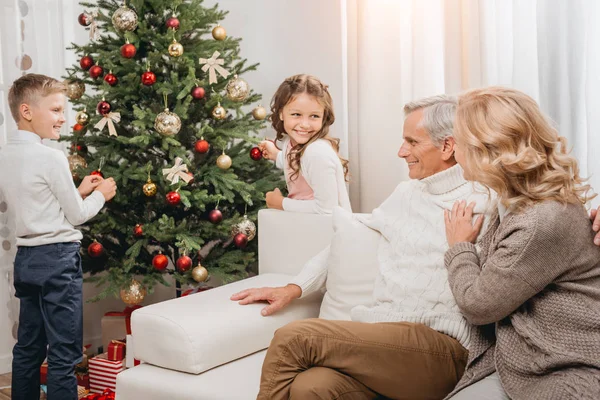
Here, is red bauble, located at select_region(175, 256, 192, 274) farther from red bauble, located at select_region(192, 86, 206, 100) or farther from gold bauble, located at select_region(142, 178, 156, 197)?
red bauble, located at select_region(192, 86, 206, 100)

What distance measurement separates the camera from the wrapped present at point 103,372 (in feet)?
9.96

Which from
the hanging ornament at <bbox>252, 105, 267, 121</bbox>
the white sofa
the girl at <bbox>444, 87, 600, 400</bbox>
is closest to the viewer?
the girl at <bbox>444, 87, 600, 400</bbox>

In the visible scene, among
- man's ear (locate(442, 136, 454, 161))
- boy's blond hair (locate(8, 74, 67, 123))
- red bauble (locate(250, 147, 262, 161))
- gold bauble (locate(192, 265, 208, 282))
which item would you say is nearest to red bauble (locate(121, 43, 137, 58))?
boy's blond hair (locate(8, 74, 67, 123))

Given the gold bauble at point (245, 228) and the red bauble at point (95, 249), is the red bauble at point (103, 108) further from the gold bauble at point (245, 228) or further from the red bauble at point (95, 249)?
the gold bauble at point (245, 228)

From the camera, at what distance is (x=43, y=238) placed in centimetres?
265

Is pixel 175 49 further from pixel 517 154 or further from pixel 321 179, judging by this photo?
pixel 517 154

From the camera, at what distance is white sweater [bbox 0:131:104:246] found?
2.62 meters

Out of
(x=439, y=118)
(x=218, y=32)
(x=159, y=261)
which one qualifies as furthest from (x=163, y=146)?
(x=439, y=118)

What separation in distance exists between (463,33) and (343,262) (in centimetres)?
119

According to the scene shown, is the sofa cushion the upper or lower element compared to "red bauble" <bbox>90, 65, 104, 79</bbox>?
lower

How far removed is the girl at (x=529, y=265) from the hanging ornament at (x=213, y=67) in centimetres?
148

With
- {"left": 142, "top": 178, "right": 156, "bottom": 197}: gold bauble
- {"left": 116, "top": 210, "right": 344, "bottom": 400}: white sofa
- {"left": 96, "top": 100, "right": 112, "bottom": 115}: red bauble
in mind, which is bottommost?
{"left": 116, "top": 210, "right": 344, "bottom": 400}: white sofa

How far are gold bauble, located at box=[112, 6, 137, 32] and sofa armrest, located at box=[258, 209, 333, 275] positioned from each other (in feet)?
3.21

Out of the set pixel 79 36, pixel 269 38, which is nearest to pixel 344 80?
pixel 269 38
